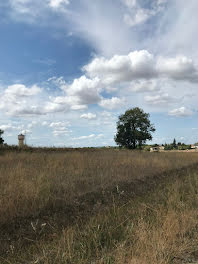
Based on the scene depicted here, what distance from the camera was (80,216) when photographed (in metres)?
4.65

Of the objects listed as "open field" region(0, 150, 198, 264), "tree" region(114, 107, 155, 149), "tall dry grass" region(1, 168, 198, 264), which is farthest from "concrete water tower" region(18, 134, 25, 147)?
"tree" region(114, 107, 155, 149)

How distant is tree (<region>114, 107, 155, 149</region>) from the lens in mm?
45031

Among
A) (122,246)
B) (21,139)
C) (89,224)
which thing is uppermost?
(21,139)

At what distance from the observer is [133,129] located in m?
45.5

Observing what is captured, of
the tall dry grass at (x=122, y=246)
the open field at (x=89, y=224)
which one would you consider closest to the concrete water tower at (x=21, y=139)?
the open field at (x=89, y=224)

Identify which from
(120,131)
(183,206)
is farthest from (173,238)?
(120,131)

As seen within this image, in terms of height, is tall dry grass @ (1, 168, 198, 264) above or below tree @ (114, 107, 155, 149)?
below

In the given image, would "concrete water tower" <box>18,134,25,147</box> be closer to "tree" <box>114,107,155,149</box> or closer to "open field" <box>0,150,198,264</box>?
"open field" <box>0,150,198,264</box>

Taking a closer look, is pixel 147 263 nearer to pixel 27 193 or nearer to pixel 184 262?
pixel 184 262

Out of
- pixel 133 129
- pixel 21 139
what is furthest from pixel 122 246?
pixel 133 129

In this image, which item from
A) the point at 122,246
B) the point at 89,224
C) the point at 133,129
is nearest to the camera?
the point at 122,246

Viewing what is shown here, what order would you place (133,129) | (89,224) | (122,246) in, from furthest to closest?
(133,129), (89,224), (122,246)

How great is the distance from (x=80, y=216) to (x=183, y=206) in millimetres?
2609

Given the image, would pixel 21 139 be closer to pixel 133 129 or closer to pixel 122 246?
pixel 122 246
